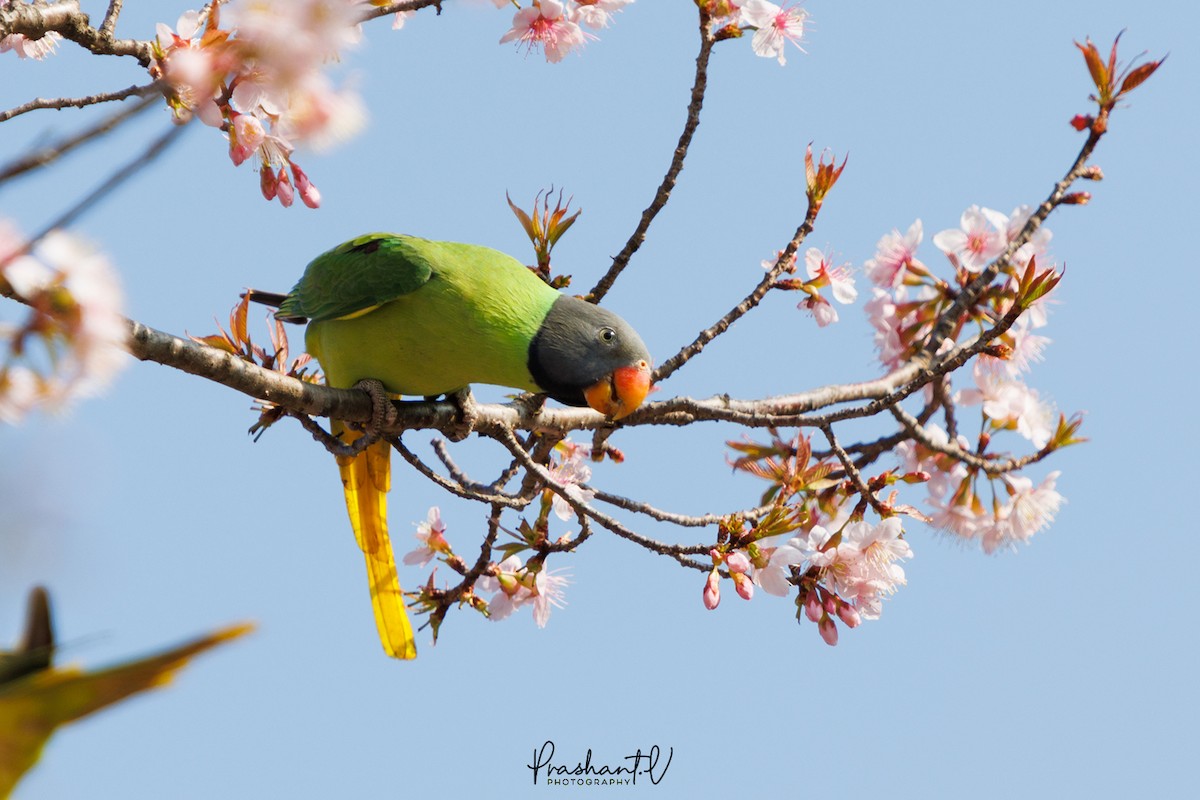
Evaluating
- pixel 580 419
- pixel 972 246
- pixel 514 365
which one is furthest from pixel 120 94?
pixel 972 246

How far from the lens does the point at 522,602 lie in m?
3.74

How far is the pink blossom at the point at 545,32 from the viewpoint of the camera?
369 centimetres

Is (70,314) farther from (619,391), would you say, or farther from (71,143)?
(619,391)

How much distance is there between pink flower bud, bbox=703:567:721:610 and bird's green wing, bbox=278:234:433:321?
140 centimetres

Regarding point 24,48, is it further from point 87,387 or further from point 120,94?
point 87,387

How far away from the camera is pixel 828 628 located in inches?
126

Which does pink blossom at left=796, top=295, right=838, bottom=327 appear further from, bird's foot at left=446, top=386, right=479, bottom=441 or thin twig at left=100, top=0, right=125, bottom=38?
thin twig at left=100, top=0, right=125, bottom=38

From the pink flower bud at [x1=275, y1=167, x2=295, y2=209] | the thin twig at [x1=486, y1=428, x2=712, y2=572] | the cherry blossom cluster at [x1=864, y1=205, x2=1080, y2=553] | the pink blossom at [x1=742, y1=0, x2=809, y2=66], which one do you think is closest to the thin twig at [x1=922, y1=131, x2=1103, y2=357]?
the cherry blossom cluster at [x1=864, y1=205, x2=1080, y2=553]

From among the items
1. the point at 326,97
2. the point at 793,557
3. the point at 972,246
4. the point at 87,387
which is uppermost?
the point at 972,246

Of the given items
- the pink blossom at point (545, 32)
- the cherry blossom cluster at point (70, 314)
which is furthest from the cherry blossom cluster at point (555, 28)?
the cherry blossom cluster at point (70, 314)

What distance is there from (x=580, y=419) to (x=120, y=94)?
1658 mm

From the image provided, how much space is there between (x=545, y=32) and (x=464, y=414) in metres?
1.29

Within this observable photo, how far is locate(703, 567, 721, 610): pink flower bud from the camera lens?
2.99 m

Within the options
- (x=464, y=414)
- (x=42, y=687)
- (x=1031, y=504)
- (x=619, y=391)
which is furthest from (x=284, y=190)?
(x=1031, y=504)
